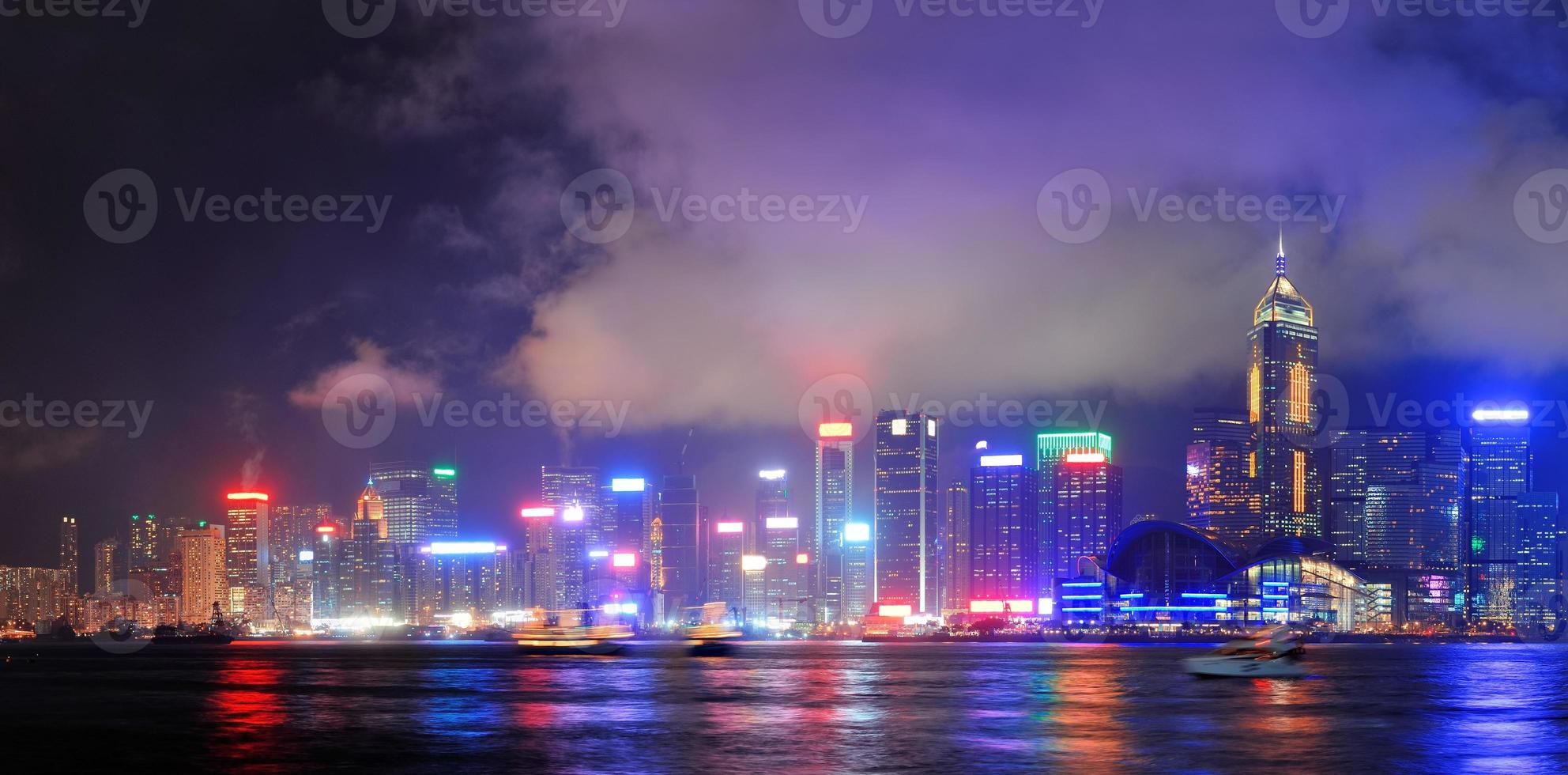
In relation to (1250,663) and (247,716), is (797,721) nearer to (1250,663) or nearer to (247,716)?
(247,716)

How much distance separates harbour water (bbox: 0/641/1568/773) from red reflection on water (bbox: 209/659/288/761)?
0.32 meters

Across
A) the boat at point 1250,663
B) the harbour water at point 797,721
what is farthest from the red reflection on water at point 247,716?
the boat at point 1250,663

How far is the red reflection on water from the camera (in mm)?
60375

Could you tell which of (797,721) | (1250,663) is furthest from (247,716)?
(1250,663)

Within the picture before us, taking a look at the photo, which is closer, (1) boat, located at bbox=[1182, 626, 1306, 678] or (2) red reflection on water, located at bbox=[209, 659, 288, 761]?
(2) red reflection on water, located at bbox=[209, 659, 288, 761]

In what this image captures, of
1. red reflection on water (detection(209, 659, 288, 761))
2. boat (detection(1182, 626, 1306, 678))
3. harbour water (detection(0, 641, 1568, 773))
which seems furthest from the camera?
boat (detection(1182, 626, 1306, 678))

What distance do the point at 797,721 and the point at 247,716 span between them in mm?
30792

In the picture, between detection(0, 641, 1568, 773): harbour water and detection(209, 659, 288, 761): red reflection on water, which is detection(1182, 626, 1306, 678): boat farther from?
detection(209, 659, 288, 761): red reflection on water

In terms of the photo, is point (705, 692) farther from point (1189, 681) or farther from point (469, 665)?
point (469, 665)

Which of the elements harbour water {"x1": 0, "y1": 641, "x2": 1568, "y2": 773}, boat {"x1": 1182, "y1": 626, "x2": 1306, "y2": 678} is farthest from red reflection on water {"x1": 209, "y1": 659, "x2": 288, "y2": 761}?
boat {"x1": 1182, "y1": 626, "x2": 1306, "y2": 678}

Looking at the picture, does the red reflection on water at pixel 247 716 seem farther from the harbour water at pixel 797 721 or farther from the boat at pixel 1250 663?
the boat at pixel 1250 663

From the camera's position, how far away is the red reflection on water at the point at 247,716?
60.4m

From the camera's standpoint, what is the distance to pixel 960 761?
53531mm

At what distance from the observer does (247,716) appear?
77.8 meters
